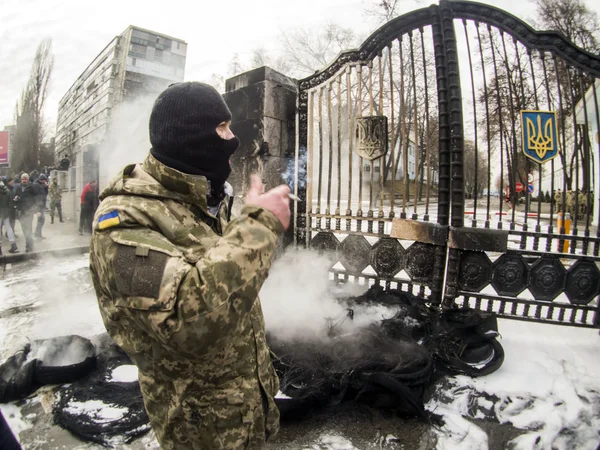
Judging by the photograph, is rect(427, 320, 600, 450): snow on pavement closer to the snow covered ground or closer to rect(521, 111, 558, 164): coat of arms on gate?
the snow covered ground

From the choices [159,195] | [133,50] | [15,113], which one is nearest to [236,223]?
[159,195]

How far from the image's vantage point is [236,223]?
1.18 metres

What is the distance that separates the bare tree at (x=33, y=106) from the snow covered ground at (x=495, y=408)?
138 ft

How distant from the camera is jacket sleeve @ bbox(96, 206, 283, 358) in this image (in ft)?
3.33

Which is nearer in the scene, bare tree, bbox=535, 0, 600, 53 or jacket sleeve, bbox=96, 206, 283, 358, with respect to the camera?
jacket sleeve, bbox=96, 206, 283, 358

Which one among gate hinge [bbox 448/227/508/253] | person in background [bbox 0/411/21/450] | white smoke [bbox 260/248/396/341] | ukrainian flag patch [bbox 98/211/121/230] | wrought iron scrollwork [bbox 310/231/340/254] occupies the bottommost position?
white smoke [bbox 260/248/396/341]

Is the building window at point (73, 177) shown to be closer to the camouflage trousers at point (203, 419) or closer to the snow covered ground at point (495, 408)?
the snow covered ground at point (495, 408)

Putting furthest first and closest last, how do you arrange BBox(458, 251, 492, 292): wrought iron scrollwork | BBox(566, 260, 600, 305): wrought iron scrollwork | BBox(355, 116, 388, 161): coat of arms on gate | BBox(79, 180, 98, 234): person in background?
BBox(79, 180, 98, 234): person in background < BBox(355, 116, 388, 161): coat of arms on gate < BBox(458, 251, 492, 292): wrought iron scrollwork < BBox(566, 260, 600, 305): wrought iron scrollwork

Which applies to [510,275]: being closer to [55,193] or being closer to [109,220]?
[109,220]

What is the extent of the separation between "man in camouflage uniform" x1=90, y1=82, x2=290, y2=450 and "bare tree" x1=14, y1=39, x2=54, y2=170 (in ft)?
147

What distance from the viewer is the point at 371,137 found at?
12.7ft

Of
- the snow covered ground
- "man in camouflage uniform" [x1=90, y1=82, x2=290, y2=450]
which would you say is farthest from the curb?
"man in camouflage uniform" [x1=90, y1=82, x2=290, y2=450]

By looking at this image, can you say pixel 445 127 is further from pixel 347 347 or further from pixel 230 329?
pixel 230 329

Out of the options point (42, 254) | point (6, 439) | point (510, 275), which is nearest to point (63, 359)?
point (6, 439)
